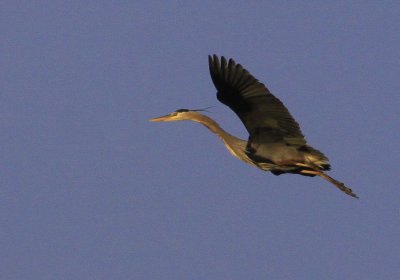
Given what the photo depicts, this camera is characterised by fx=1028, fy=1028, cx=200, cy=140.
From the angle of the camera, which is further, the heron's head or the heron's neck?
the heron's head

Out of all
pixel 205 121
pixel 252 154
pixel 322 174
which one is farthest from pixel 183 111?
pixel 322 174

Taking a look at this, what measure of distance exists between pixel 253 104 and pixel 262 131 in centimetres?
59

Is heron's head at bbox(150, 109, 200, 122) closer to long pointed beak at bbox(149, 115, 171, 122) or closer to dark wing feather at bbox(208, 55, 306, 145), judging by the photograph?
long pointed beak at bbox(149, 115, 171, 122)

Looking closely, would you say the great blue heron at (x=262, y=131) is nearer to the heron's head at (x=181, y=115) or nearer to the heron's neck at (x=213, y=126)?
the heron's neck at (x=213, y=126)

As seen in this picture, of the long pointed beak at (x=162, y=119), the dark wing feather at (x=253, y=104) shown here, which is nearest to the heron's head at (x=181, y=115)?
the long pointed beak at (x=162, y=119)

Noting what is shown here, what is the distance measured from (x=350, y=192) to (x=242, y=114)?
1.99 metres

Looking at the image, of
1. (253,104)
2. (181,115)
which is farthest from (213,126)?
(253,104)

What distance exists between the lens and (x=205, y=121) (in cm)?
1614

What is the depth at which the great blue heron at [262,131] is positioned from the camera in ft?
47.8

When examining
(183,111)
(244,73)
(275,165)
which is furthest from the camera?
(183,111)

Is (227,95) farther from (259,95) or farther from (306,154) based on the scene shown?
(306,154)

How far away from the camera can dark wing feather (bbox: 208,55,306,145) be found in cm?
1452

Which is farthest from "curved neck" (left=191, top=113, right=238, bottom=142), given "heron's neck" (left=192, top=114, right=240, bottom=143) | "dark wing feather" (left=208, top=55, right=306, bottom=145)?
"dark wing feather" (left=208, top=55, right=306, bottom=145)

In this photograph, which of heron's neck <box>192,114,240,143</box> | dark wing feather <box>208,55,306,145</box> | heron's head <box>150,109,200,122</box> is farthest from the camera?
heron's head <box>150,109,200,122</box>
